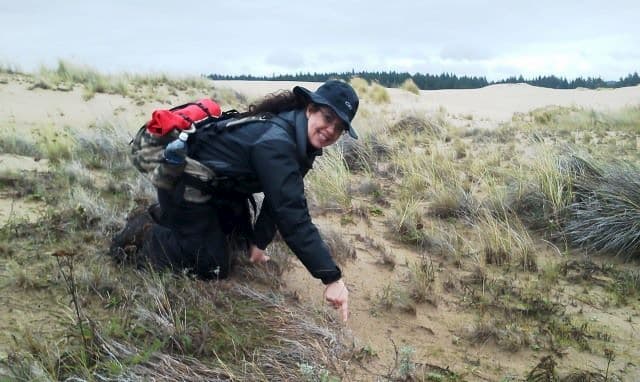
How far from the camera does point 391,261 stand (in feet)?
11.6

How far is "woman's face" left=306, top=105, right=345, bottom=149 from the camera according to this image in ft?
8.59

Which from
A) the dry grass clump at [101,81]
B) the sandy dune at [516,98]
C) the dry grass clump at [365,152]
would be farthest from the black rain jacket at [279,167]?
the sandy dune at [516,98]

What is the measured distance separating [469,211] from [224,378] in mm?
2999

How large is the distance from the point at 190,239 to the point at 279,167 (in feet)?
2.87

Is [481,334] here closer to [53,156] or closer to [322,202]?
[322,202]

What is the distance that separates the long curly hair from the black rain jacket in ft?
0.34


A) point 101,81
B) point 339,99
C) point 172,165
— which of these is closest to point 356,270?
point 339,99

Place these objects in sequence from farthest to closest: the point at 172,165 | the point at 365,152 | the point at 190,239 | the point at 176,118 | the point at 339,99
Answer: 1. the point at 365,152
2. the point at 190,239
3. the point at 176,118
4. the point at 172,165
5. the point at 339,99

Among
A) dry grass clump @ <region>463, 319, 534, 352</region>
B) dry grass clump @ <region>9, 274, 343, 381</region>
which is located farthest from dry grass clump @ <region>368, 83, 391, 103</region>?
dry grass clump @ <region>9, 274, 343, 381</region>

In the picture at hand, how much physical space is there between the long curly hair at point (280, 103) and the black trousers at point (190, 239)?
Result: 559 millimetres

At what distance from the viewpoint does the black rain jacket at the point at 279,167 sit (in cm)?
243

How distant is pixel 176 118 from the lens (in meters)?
2.82

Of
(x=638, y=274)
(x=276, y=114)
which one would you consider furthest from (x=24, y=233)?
(x=638, y=274)

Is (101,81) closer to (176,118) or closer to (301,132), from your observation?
(176,118)
